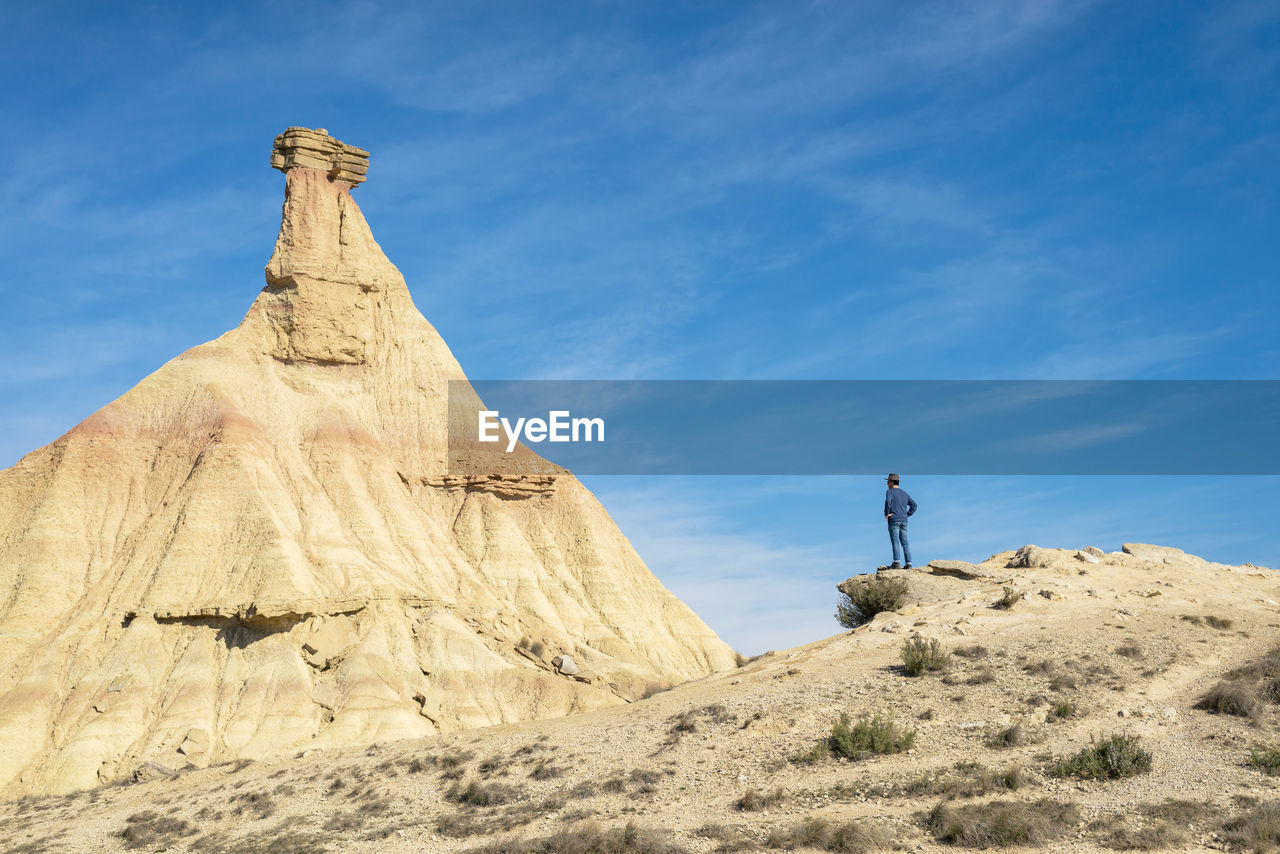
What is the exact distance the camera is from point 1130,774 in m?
17.2

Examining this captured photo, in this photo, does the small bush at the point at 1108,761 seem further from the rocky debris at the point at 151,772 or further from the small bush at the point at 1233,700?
the rocky debris at the point at 151,772

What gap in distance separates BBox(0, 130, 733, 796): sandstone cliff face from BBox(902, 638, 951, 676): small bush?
64.0 feet

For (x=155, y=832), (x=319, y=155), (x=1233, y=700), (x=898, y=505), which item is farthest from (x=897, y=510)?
(x=319, y=155)

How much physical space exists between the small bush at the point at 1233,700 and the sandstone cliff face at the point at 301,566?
947 inches

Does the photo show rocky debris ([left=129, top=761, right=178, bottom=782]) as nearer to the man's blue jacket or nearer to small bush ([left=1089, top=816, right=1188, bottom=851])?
the man's blue jacket

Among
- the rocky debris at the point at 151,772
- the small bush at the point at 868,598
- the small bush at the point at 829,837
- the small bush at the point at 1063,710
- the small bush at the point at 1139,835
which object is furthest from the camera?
the rocky debris at the point at 151,772

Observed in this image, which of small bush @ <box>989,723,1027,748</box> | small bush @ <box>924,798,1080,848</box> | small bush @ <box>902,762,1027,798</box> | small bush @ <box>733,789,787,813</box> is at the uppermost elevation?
small bush @ <box>989,723,1027,748</box>

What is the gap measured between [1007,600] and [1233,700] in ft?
19.9

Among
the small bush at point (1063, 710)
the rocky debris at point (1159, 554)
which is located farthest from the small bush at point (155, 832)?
the rocky debris at point (1159, 554)

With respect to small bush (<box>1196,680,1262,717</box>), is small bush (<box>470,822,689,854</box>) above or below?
below

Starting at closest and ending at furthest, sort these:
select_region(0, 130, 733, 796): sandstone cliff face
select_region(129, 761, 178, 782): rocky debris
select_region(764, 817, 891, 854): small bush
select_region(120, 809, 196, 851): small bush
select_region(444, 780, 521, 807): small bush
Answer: select_region(764, 817, 891, 854): small bush → select_region(444, 780, 521, 807): small bush → select_region(120, 809, 196, 851): small bush → select_region(129, 761, 178, 782): rocky debris → select_region(0, 130, 733, 796): sandstone cliff face

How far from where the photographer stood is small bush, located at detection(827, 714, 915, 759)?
63.7ft

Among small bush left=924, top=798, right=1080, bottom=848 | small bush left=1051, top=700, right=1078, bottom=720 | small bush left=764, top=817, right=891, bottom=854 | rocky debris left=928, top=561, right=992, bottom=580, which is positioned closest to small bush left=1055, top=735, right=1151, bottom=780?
small bush left=924, top=798, right=1080, bottom=848

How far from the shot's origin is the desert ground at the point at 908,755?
655 inches
